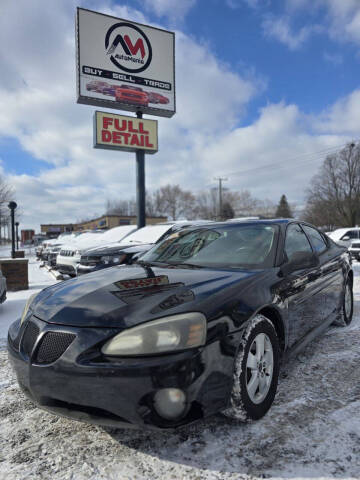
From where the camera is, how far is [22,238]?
8325cm

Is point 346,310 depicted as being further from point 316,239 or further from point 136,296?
point 136,296

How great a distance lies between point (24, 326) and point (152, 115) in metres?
14.2

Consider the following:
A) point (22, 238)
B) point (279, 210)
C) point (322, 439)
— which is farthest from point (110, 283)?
point (22, 238)

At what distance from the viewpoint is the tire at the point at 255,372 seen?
6.29 feet

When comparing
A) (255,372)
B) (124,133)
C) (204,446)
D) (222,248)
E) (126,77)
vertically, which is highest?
(126,77)

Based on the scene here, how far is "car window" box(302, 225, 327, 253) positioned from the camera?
3630 millimetres

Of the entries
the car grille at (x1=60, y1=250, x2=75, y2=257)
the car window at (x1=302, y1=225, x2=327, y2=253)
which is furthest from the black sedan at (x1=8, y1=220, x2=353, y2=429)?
the car grille at (x1=60, y1=250, x2=75, y2=257)

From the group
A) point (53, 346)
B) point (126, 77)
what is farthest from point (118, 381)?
point (126, 77)

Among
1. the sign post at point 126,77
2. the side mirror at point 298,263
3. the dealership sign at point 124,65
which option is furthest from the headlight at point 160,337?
the dealership sign at point 124,65

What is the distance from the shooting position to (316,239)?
12.5 ft

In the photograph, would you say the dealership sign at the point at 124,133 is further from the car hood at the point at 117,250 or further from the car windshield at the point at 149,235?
the car hood at the point at 117,250

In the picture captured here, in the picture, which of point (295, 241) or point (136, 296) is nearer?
point (136, 296)

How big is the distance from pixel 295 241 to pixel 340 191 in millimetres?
43672

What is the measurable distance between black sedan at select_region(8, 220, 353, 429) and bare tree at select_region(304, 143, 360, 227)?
43266 mm
